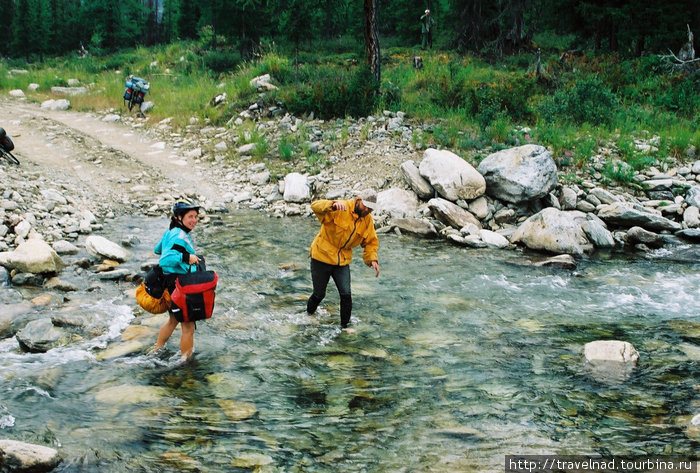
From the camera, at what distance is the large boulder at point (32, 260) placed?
668 cm

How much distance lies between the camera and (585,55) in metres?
19.9

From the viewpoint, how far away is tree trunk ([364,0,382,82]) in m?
15.6

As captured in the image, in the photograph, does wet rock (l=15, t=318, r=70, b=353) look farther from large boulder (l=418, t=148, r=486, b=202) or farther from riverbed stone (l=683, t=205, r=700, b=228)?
riverbed stone (l=683, t=205, r=700, b=228)

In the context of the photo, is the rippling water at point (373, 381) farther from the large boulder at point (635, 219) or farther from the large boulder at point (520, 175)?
the large boulder at point (520, 175)

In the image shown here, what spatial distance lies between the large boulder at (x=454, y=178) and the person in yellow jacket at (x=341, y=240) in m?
5.20

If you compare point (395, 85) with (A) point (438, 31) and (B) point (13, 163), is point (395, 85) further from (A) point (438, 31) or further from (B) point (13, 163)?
(A) point (438, 31)

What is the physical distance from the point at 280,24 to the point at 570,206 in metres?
11.5

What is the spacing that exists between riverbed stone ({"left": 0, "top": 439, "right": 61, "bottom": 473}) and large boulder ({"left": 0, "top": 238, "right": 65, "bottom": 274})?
4.32 metres

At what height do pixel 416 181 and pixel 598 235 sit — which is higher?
pixel 416 181

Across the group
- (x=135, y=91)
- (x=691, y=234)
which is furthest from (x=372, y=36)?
(x=691, y=234)

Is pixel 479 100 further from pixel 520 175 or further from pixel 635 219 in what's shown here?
pixel 635 219

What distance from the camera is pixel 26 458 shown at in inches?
117

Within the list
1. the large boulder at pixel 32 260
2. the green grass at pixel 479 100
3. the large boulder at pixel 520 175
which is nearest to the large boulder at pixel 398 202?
the large boulder at pixel 520 175

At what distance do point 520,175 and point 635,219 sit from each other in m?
2.39
